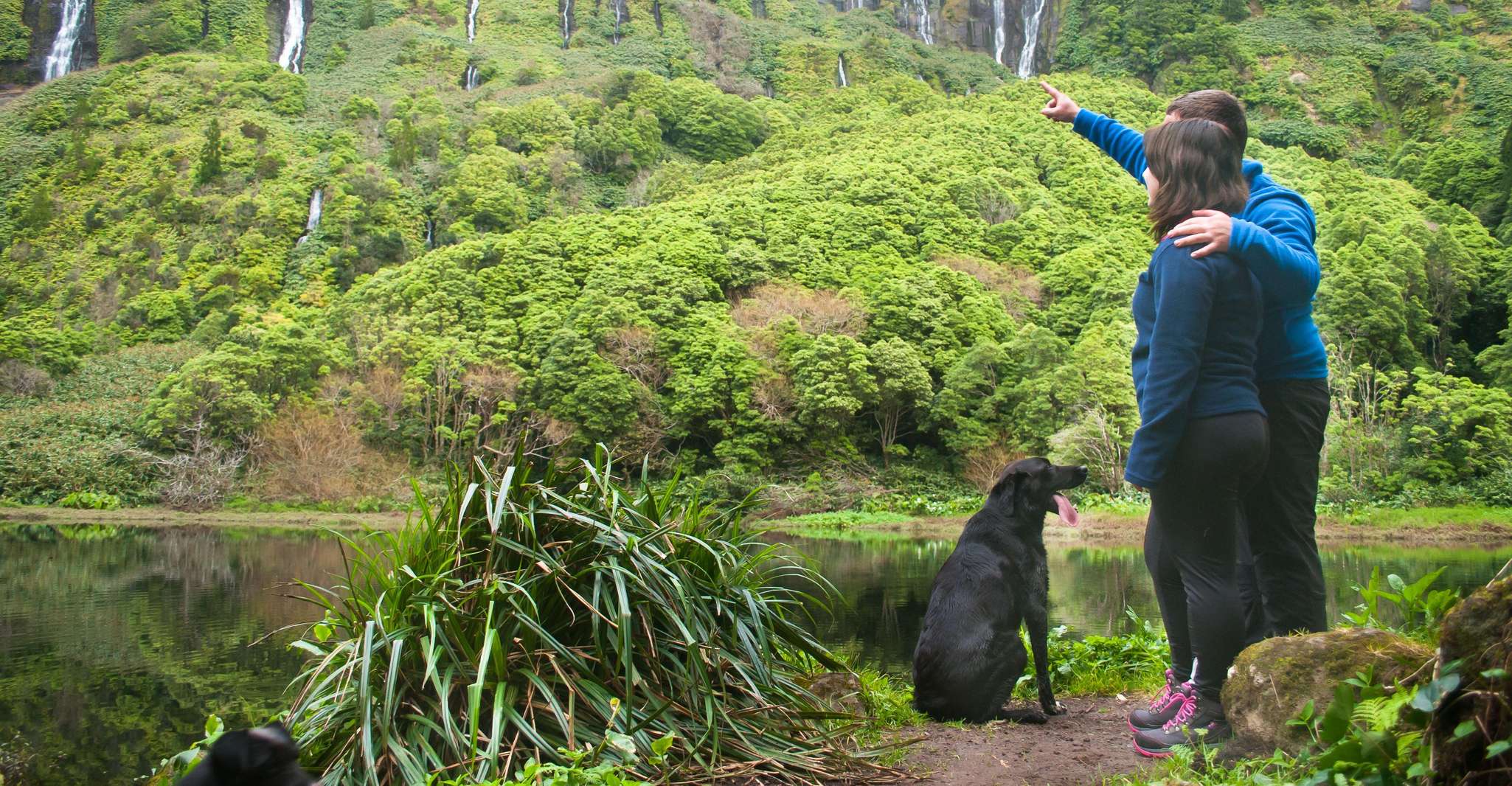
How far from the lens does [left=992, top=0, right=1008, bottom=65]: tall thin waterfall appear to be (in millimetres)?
80562

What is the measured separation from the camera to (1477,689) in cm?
152

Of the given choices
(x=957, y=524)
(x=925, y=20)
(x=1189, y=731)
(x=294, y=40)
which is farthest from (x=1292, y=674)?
(x=925, y=20)

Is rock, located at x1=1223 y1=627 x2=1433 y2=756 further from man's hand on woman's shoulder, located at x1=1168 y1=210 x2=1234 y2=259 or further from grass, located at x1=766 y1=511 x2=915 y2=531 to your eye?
grass, located at x1=766 y1=511 x2=915 y2=531

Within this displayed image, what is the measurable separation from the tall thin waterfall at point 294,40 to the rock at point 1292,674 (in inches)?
3078

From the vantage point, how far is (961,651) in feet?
12.6

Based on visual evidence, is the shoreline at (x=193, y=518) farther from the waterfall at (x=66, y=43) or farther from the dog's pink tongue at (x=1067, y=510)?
the waterfall at (x=66, y=43)

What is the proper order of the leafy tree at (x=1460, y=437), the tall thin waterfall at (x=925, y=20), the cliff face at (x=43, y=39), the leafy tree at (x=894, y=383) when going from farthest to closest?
the tall thin waterfall at (x=925, y=20) < the cliff face at (x=43, y=39) < the leafy tree at (x=894, y=383) < the leafy tree at (x=1460, y=437)

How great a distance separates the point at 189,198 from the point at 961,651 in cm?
5312

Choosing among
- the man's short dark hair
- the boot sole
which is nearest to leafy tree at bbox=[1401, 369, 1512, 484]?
the man's short dark hair

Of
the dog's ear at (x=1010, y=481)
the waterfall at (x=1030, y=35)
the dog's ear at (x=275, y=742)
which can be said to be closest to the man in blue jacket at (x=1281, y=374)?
A: the dog's ear at (x=1010, y=481)

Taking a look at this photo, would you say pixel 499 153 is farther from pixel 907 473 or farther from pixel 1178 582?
pixel 1178 582

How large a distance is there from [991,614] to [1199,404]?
1309mm

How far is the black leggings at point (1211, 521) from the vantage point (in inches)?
112

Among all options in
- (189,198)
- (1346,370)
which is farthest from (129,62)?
(1346,370)
